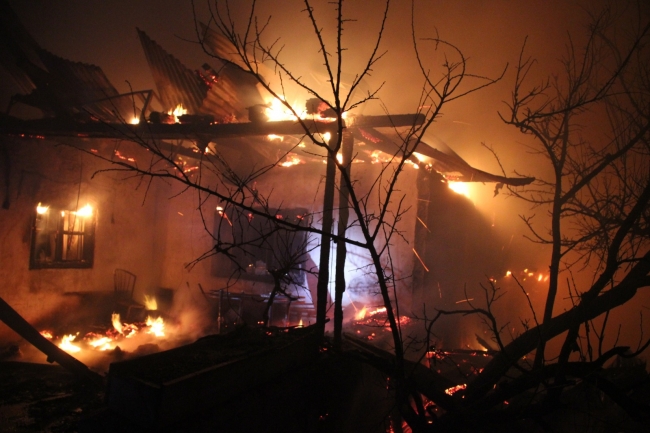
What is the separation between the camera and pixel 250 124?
675cm

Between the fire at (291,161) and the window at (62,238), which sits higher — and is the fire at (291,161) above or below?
above

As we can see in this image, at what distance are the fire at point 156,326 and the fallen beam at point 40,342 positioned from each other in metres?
5.42

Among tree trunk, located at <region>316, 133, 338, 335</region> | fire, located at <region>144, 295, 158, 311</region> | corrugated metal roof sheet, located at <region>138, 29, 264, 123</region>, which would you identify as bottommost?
fire, located at <region>144, 295, 158, 311</region>

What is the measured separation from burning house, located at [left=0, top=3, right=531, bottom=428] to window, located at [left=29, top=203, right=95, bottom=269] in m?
0.03

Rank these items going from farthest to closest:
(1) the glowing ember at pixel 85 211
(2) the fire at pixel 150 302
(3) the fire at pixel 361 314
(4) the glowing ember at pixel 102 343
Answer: (2) the fire at pixel 150 302, (1) the glowing ember at pixel 85 211, (3) the fire at pixel 361 314, (4) the glowing ember at pixel 102 343

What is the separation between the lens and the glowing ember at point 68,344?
30.9 feet

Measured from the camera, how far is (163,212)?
43.4ft

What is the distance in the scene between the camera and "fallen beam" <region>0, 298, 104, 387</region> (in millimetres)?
5730

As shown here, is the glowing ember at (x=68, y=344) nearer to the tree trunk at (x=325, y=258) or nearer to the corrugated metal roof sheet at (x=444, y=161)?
the tree trunk at (x=325, y=258)

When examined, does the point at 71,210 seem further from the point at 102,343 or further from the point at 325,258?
the point at 325,258

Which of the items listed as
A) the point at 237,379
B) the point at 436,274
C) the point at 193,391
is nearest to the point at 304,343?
the point at 237,379

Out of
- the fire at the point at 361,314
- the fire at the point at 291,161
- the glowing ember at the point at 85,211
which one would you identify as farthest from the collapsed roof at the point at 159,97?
the fire at the point at 361,314

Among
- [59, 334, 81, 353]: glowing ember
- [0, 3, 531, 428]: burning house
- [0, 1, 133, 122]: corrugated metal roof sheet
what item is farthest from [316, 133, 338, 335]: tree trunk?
[59, 334, 81, 353]: glowing ember

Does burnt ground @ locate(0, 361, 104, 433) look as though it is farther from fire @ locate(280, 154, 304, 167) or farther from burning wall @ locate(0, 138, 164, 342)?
fire @ locate(280, 154, 304, 167)
